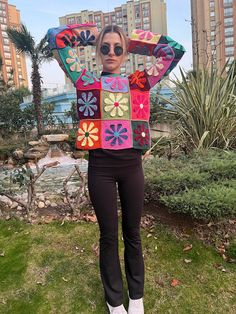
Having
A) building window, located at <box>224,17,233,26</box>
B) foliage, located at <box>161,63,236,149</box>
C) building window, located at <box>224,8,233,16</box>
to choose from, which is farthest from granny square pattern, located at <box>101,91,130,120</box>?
building window, located at <box>224,8,233,16</box>

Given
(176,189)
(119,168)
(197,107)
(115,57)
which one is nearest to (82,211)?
(176,189)

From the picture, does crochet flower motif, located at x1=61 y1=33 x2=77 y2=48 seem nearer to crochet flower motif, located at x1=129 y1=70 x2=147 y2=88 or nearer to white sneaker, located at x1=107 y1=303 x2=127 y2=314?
crochet flower motif, located at x1=129 y1=70 x2=147 y2=88

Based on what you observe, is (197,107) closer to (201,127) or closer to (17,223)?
(201,127)

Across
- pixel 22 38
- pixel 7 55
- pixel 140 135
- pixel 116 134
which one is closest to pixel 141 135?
pixel 140 135

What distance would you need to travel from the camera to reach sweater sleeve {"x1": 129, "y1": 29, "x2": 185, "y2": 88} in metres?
1.58

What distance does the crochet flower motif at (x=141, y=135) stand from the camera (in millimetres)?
1534

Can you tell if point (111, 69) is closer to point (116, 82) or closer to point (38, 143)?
point (116, 82)

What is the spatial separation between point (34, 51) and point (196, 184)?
11874 mm

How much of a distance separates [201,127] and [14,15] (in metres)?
66.4

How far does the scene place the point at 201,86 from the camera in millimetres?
3793

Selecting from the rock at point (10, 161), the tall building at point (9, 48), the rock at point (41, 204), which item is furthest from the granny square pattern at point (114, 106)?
the tall building at point (9, 48)

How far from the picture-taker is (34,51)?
12.5 m

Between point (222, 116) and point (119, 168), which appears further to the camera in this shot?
point (222, 116)

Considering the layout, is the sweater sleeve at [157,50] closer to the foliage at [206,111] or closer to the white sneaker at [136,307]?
the white sneaker at [136,307]
